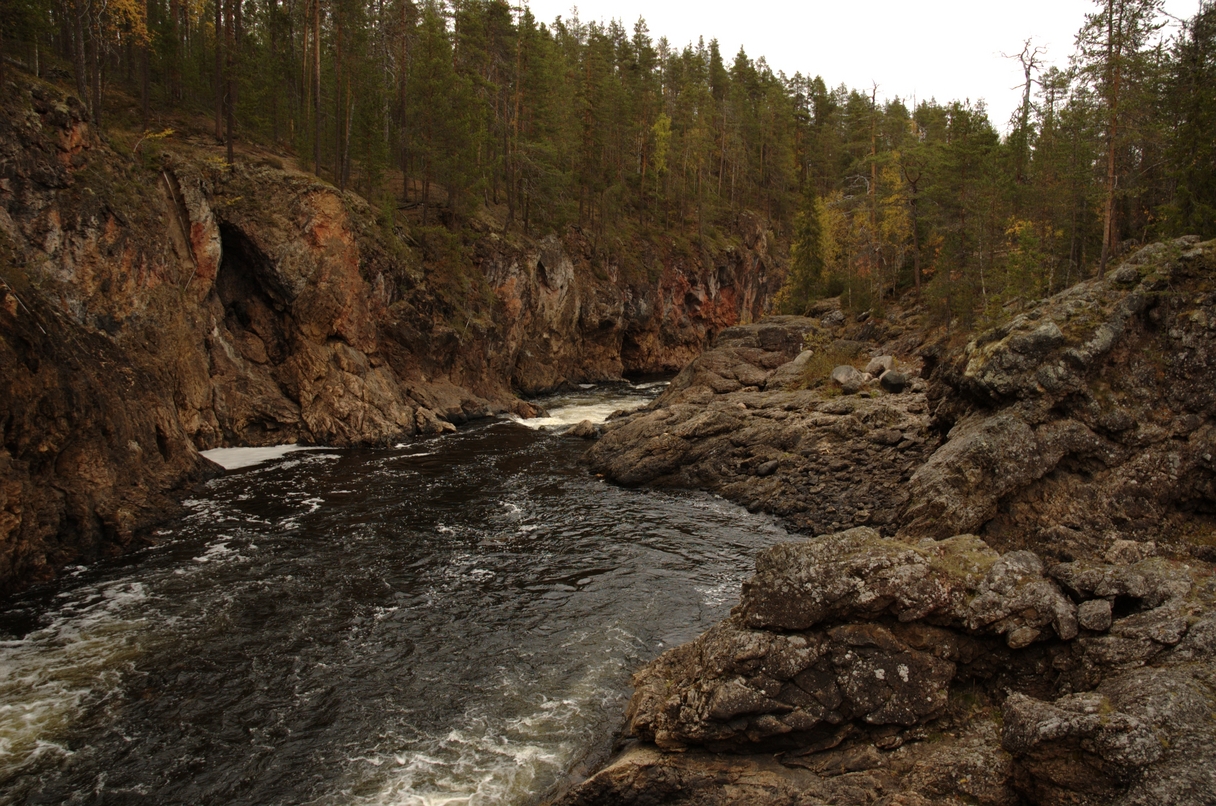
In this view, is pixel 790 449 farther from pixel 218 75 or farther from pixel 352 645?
pixel 218 75

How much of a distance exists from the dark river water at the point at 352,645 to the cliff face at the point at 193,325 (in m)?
2.53

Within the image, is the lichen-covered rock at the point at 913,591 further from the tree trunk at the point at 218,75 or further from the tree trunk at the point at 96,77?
the tree trunk at the point at 218,75

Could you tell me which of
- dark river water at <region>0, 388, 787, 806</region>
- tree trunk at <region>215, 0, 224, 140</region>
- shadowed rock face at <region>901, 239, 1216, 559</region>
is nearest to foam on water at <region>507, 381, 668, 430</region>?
dark river water at <region>0, 388, 787, 806</region>

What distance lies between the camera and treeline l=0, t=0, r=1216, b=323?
22.6 m

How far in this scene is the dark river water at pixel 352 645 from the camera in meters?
8.76

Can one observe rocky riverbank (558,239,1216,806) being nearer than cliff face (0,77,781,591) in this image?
Yes

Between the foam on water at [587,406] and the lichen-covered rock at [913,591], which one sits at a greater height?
the lichen-covered rock at [913,591]

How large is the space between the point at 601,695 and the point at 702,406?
18881 millimetres

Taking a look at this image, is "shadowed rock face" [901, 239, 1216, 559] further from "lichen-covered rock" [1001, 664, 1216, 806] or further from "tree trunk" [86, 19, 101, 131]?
"tree trunk" [86, 19, 101, 131]

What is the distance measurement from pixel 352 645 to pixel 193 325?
19521 mm

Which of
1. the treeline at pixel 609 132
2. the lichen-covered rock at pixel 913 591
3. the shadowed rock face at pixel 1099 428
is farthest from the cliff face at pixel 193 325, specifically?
the shadowed rock face at pixel 1099 428

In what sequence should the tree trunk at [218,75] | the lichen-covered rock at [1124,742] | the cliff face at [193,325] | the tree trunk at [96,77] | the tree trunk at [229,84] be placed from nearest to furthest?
the lichen-covered rock at [1124,742], the cliff face at [193,325], the tree trunk at [96,77], the tree trunk at [229,84], the tree trunk at [218,75]

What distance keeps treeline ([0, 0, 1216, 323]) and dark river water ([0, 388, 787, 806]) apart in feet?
61.3

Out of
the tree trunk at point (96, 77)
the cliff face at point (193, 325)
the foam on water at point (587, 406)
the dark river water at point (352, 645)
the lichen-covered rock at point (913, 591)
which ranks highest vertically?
the tree trunk at point (96, 77)
